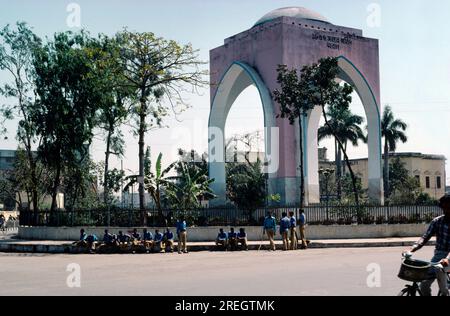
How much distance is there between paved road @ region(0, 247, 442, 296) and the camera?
9.98 meters

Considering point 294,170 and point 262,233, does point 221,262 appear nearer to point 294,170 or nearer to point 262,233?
point 262,233

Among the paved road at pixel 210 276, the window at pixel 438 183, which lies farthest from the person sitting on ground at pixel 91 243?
the window at pixel 438 183

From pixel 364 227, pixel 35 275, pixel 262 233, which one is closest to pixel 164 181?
pixel 262 233

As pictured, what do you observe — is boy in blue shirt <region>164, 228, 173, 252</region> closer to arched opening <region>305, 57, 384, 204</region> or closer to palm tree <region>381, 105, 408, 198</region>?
arched opening <region>305, 57, 384, 204</region>

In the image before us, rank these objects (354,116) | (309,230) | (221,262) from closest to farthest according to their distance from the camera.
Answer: (221,262) → (309,230) → (354,116)

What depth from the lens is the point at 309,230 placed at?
2403 centimetres

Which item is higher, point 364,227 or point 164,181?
point 164,181

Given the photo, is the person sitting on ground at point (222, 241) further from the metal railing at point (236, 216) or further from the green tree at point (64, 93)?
the green tree at point (64, 93)

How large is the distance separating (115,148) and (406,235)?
21.3m

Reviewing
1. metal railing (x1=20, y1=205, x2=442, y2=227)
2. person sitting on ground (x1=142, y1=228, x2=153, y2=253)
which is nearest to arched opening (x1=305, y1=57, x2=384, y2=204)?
metal railing (x1=20, y1=205, x2=442, y2=227)

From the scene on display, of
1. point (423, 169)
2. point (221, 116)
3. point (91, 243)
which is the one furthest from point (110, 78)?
point (423, 169)

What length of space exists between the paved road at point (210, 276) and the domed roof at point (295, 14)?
21779mm

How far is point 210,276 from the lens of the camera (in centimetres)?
1232
